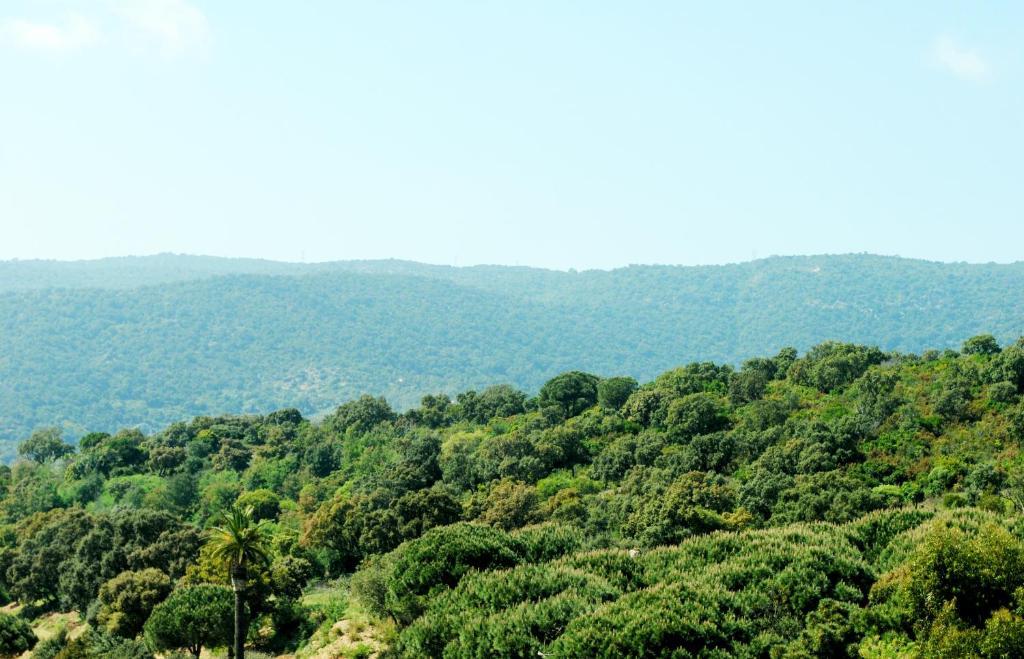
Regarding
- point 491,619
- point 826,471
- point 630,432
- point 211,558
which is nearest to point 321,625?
point 211,558

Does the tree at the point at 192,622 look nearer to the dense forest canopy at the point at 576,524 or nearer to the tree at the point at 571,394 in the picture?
the dense forest canopy at the point at 576,524

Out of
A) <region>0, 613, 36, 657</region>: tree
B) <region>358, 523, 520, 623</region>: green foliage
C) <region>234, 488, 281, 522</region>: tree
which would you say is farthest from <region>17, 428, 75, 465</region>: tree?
<region>358, 523, 520, 623</region>: green foliage

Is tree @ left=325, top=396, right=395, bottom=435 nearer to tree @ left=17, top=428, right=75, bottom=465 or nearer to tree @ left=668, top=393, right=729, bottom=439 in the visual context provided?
tree @ left=17, top=428, right=75, bottom=465

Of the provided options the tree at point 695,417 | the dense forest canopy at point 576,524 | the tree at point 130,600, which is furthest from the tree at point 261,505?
the tree at point 695,417

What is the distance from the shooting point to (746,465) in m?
69.9

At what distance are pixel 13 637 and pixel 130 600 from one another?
292 inches

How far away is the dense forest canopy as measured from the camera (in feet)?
105

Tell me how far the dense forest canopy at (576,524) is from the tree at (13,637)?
248 millimetres

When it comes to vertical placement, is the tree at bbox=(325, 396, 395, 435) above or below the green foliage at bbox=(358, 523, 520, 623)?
below

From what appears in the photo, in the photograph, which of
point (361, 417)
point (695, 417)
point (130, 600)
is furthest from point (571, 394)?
point (130, 600)

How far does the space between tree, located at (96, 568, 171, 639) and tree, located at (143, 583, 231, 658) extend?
5.74 metres

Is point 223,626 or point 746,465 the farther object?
point 746,465

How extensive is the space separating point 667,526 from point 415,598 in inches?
672

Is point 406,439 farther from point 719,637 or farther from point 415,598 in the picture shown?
point 719,637
